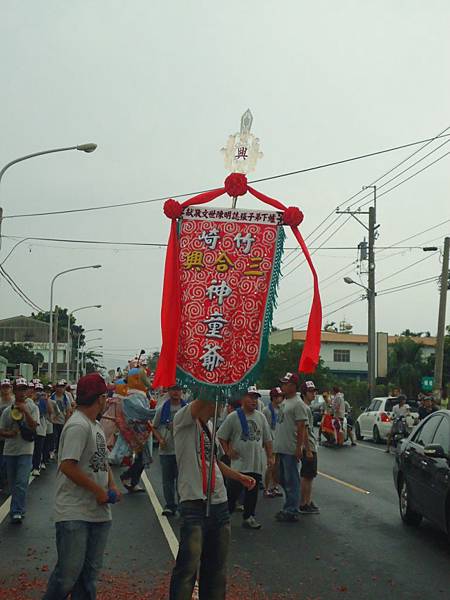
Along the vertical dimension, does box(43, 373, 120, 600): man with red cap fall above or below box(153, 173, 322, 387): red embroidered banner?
below

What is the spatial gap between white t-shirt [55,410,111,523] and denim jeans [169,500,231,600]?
539 millimetres

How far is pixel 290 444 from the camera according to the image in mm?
10750

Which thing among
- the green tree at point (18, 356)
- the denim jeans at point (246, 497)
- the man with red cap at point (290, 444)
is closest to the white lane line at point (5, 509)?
the denim jeans at point (246, 497)

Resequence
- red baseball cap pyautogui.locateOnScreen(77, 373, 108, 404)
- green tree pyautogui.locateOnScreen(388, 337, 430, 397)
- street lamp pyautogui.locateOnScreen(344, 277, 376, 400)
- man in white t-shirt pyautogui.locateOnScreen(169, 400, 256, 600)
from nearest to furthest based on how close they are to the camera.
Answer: man in white t-shirt pyautogui.locateOnScreen(169, 400, 256, 600), red baseball cap pyautogui.locateOnScreen(77, 373, 108, 404), street lamp pyautogui.locateOnScreen(344, 277, 376, 400), green tree pyautogui.locateOnScreen(388, 337, 430, 397)

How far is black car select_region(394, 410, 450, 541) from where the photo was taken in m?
8.65

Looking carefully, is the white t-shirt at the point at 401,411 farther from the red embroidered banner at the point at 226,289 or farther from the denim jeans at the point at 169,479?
the red embroidered banner at the point at 226,289

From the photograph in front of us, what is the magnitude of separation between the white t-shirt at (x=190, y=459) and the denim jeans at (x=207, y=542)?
81mm

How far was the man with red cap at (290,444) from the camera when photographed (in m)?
10.6

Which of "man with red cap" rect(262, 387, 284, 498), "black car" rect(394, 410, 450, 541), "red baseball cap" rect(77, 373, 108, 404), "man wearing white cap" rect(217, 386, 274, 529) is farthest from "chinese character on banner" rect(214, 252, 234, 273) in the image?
"man with red cap" rect(262, 387, 284, 498)

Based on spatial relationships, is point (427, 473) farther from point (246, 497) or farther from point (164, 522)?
point (164, 522)

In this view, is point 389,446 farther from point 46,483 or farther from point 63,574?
point 63,574

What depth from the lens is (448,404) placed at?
26.1 meters

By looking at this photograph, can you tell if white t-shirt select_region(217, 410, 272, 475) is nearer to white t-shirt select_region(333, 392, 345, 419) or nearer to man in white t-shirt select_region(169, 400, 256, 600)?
man in white t-shirt select_region(169, 400, 256, 600)

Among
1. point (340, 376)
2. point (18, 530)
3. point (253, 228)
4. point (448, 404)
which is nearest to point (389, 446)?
point (448, 404)
